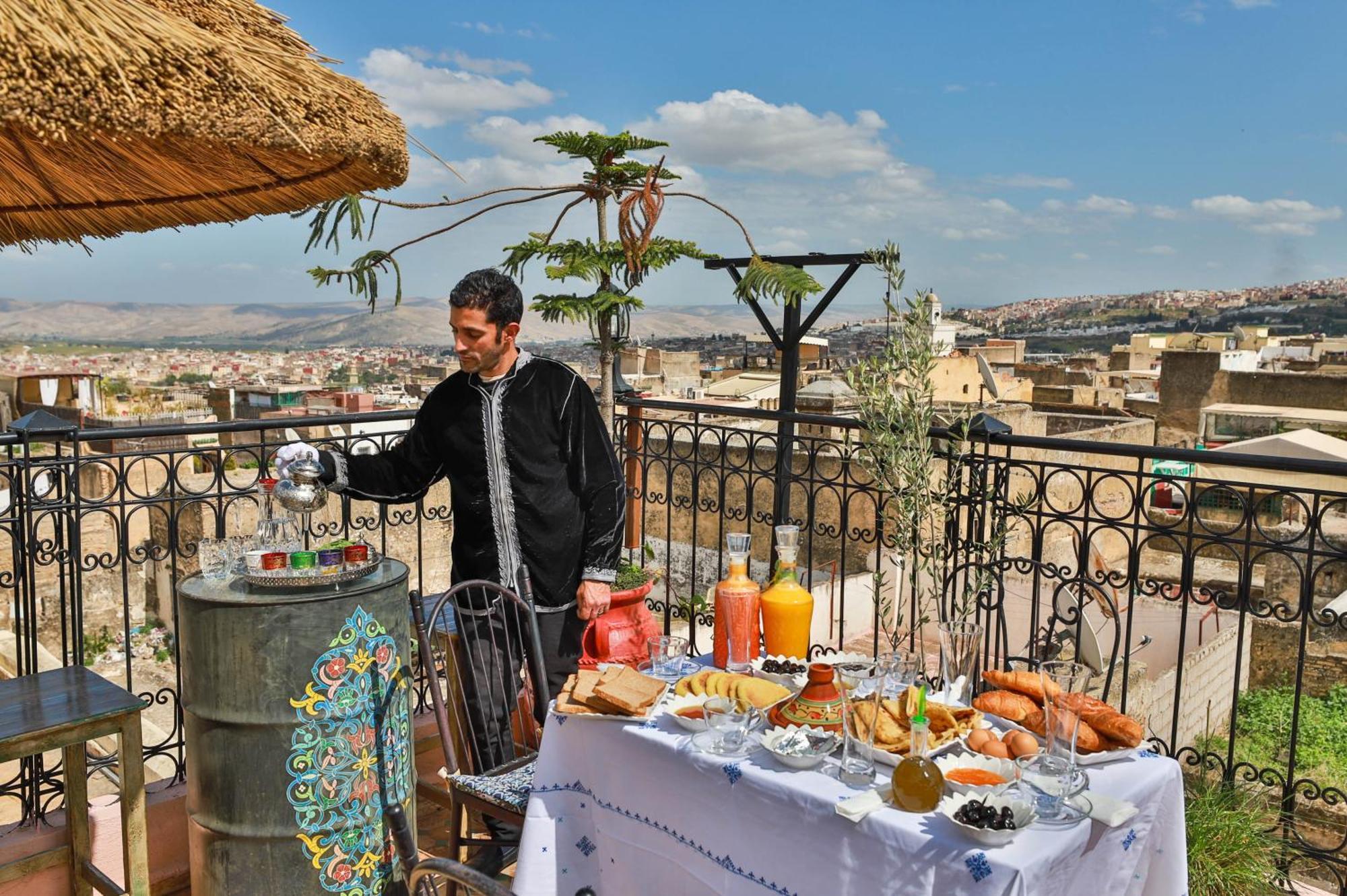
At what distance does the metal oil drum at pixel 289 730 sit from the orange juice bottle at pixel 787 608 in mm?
1002

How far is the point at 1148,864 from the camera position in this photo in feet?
6.64

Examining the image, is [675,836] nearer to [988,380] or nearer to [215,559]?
[215,559]

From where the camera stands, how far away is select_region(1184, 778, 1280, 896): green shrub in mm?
2887

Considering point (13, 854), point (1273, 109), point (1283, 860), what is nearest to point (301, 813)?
point (13, 854)

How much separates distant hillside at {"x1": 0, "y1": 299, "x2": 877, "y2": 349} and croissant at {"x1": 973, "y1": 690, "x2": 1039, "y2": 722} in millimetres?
66903

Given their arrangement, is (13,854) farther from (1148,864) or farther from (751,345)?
(751,345)

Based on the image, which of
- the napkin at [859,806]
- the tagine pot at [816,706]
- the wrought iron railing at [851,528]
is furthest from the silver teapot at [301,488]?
the napkin at [859,806]

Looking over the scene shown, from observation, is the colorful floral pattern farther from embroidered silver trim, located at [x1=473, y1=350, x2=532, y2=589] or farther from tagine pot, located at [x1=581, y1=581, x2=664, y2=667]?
tagine pot, located at [x1=581, y1=581, x2=664, y2=667]

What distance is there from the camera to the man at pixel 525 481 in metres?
2.96

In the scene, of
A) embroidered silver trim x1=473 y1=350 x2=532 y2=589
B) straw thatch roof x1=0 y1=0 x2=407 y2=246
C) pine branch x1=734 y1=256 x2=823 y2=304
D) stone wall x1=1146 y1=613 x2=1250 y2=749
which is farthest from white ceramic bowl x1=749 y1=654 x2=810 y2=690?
stone wall x1=1146 y1=613 x2=1250 y2=749

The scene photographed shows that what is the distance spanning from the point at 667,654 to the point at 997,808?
1.05 m

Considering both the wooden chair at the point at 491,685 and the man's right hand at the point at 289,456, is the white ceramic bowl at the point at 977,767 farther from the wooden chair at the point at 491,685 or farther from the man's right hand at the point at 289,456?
the man's right hand at the point at 289,456

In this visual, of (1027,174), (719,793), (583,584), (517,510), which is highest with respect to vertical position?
(1027,174)

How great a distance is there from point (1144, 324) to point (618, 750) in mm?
82788
